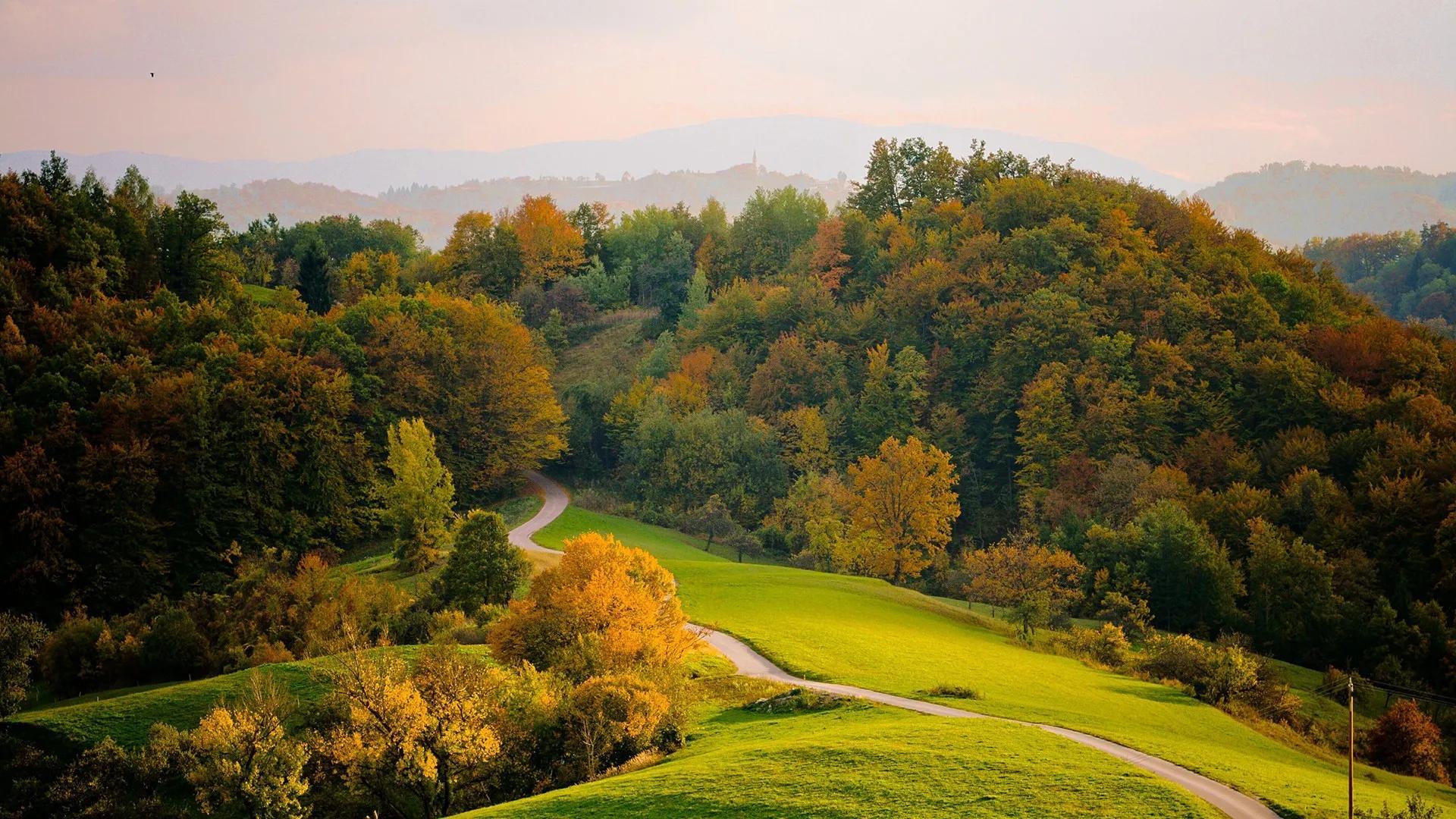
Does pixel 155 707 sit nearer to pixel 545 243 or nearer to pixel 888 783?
pixel 888 783

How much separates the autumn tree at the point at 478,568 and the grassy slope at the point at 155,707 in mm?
8469

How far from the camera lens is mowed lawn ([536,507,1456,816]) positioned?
26.2 metres

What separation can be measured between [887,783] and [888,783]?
0.06ft

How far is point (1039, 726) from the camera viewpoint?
97.2 feet

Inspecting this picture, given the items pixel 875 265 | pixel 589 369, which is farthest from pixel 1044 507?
pixel 589 369

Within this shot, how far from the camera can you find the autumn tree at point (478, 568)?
4472cm

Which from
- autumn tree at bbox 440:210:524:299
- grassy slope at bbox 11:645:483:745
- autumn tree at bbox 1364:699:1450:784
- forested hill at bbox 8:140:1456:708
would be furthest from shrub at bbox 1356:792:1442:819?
autumn tree at bbox 440:210:524:299

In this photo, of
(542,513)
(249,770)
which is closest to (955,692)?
(249,770)

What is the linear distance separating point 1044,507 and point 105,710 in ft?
182

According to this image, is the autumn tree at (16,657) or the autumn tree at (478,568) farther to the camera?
the autumn tree at (478,568)

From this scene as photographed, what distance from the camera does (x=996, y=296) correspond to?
86500 mm

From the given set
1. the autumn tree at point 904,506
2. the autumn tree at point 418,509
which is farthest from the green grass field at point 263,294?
the autumn tree at point 904,506

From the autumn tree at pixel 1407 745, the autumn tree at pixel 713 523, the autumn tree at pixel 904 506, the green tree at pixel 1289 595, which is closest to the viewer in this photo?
the autumn tree at pixel 1407 745

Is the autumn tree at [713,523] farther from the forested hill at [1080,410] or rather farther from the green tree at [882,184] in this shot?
the green tree at [882,184]
